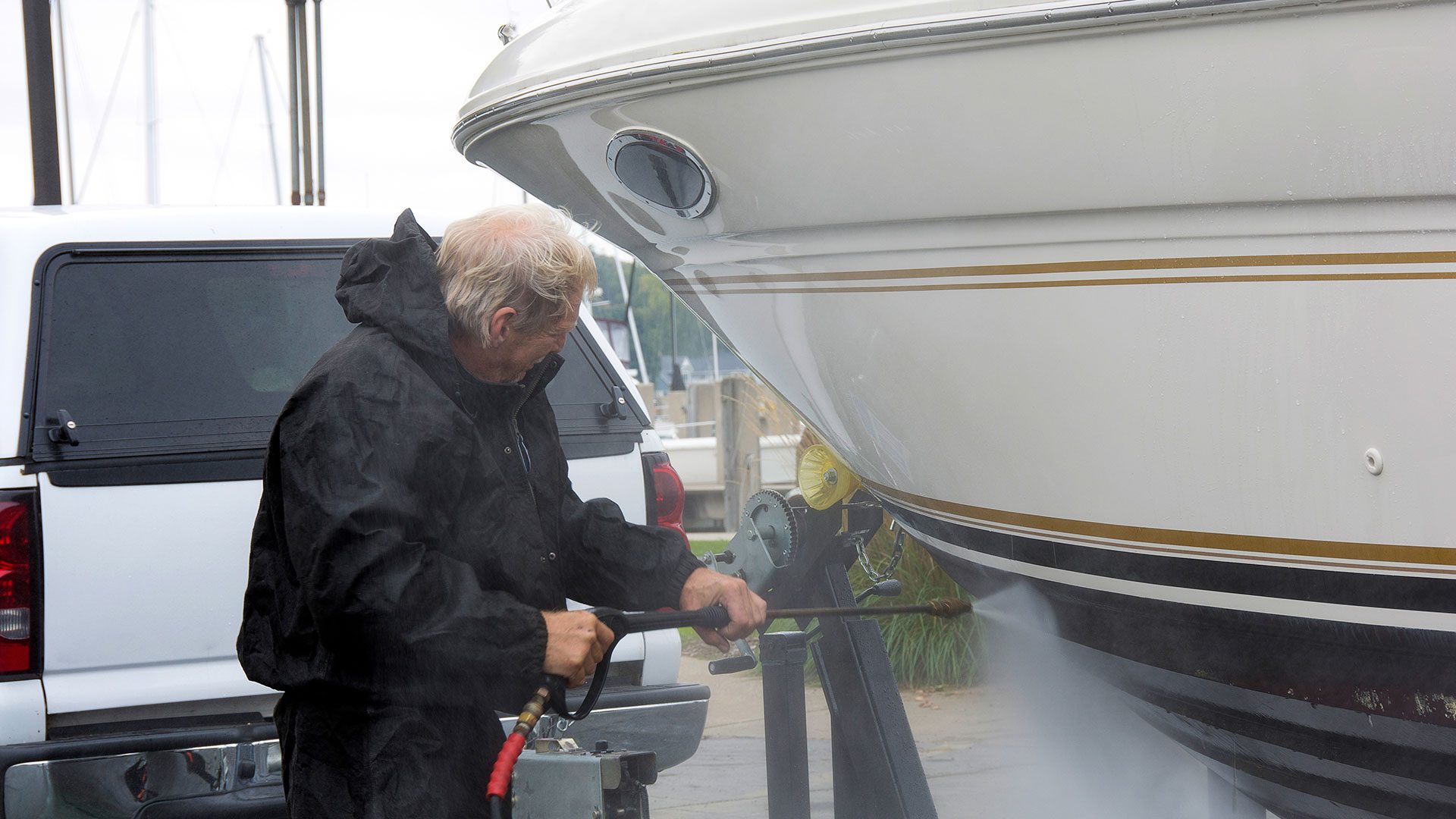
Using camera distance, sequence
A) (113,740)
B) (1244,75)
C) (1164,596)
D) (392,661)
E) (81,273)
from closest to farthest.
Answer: (392,661) → (1244,75) → (1164,596) → (113,740) → (81,273)

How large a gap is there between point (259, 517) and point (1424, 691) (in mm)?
1749

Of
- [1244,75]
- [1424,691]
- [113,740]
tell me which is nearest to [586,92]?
[1244,75]

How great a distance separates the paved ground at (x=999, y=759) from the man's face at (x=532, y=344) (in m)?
1.33

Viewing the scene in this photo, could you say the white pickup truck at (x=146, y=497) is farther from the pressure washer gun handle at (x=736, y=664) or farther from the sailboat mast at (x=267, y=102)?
the sailboat mast at (x=267, y=102)

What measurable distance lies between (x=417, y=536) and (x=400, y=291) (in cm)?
36

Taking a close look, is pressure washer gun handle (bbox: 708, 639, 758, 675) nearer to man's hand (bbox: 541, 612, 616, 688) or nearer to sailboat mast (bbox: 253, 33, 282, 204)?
Result: man's hand (bbox: 541, 612, 616, 688)

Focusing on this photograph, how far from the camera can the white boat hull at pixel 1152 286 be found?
1880 millimetres

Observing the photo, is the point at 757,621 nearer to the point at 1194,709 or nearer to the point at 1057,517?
the point at 1057,517

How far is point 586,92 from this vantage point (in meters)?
2.38

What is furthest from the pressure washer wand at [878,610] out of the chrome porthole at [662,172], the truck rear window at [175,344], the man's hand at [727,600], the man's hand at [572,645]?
the truck rear window at [175,344]

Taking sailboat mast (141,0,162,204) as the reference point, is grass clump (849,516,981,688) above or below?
below

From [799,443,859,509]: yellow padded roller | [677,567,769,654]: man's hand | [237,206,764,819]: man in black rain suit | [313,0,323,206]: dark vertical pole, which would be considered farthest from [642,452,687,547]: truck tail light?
[313,0,323,206]: dark vertical pole

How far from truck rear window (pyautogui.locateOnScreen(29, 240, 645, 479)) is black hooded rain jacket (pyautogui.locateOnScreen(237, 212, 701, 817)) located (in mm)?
941

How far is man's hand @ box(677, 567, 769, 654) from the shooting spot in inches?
86.3
